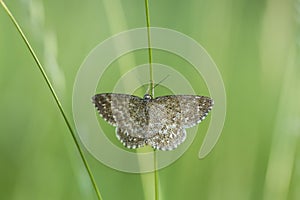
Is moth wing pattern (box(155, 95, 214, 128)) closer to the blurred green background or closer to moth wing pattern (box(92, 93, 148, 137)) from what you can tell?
moth wing pattern (box(92, 93, 148, 137))

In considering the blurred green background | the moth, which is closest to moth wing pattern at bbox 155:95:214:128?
the moth

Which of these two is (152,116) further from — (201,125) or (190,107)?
(201,125)

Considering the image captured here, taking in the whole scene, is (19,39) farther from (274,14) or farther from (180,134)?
(180,134)

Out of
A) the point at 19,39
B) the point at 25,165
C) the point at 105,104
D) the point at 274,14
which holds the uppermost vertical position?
the point at 274,14

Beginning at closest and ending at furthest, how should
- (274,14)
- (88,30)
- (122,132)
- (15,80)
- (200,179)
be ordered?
(122,132) < (200,179) < (15,80) < (274,14) < (88,30)

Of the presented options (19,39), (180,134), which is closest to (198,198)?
(180,134)

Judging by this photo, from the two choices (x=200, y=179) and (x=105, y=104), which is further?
(x=200, y=179)

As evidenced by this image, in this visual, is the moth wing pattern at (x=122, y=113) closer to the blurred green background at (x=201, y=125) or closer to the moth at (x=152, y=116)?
the moth at (x=152, y=116)
